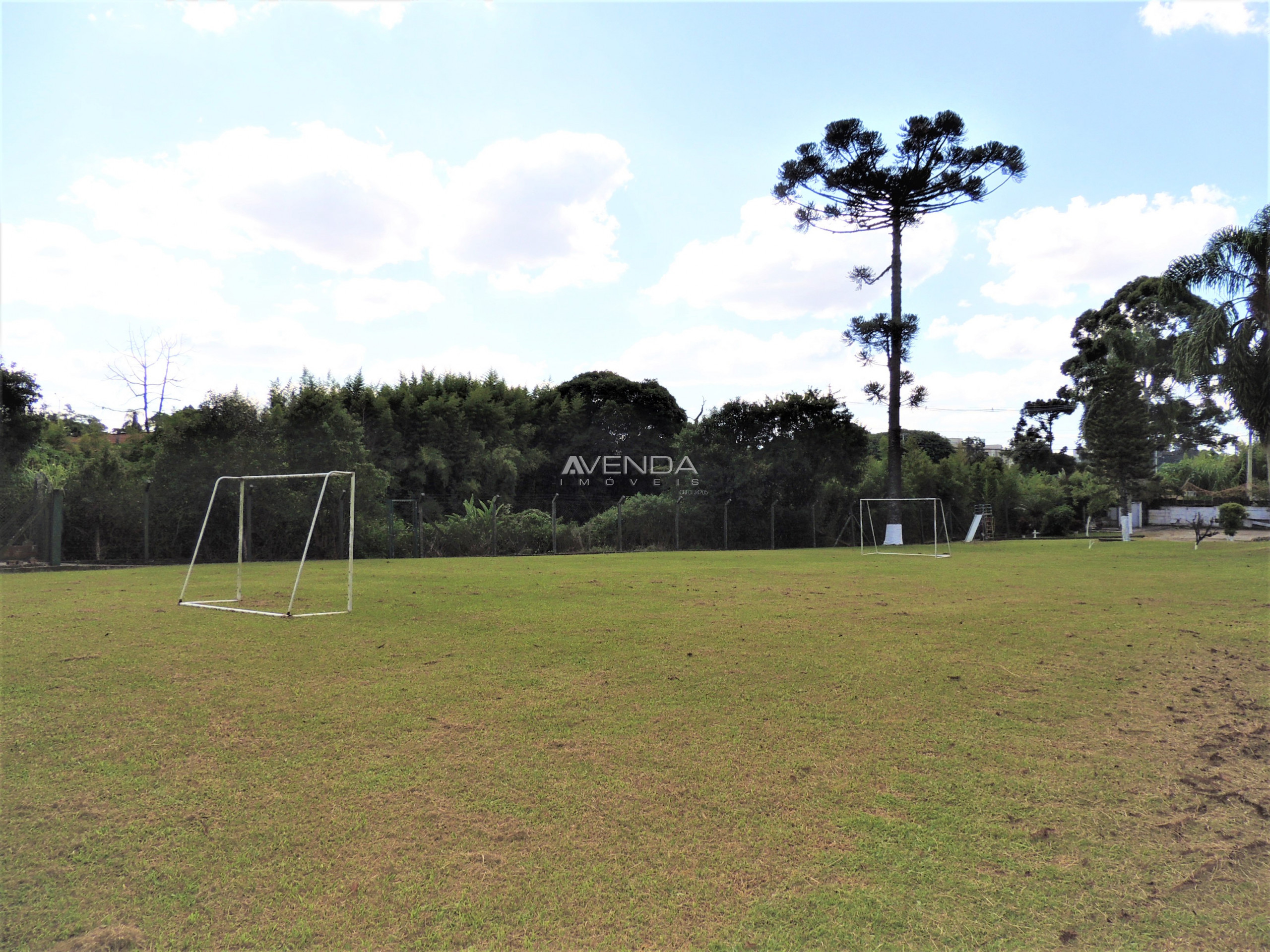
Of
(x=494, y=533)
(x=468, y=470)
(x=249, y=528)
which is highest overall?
(x=468, y=470)

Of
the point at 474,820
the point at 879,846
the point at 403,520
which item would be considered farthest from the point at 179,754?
the point at 403,520

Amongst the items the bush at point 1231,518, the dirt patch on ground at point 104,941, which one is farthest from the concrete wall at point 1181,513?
the dirt patch on ground at point 104,941

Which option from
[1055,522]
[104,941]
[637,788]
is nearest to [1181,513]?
[1055,522]

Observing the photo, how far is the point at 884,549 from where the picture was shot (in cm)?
2383

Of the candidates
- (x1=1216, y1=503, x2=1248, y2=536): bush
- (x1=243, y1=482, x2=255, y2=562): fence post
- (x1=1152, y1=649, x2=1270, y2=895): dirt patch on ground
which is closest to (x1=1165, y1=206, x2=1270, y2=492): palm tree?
(x1=1216, y1=503, x2=1248, y2=536): bush

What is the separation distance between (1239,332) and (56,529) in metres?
28.3

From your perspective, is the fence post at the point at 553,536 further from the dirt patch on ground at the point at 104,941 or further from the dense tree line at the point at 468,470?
the dirt patch on ground at the point at 104,941

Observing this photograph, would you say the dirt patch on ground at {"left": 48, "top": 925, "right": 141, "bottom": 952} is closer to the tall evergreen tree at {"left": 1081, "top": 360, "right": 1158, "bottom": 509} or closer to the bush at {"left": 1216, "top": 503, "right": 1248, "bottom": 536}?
the tall evergreen tree at {"left": 1081, "top": 360, "right": 1158, "bottom": 509}

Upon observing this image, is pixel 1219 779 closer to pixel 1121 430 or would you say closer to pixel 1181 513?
pixel 1121 430

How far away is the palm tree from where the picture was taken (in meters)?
20.4

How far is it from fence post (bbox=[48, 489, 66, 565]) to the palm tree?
88.0 ft

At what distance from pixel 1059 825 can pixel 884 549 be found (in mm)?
21474

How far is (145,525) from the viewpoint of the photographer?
1730 centimetres

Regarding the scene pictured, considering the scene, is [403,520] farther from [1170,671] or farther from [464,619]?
[1170,671]
